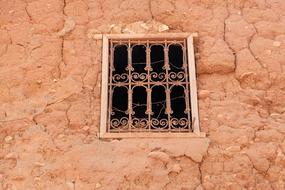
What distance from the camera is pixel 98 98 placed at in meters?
5.47

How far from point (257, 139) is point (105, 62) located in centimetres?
165

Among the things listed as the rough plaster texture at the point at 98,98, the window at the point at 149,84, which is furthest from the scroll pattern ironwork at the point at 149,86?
the rough plaster texture at the point at 98,98

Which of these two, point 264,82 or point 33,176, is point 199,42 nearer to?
point 264,82

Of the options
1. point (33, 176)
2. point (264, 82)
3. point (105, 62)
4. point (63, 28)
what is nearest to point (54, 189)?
point (33, 176)

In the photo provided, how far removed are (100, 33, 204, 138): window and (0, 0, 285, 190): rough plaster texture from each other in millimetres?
101

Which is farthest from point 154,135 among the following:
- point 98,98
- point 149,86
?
point 98,98

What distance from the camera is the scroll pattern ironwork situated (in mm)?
5340

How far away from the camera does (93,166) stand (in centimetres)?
501

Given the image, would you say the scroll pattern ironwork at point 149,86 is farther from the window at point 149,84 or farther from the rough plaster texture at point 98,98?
the rough plaster texture at point 98,98

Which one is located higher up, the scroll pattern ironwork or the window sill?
the scroll pattern ironwork

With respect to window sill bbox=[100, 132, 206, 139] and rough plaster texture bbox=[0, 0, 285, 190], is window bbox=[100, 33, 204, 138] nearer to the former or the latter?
window sill bbox=[100, 132, 206, 139]

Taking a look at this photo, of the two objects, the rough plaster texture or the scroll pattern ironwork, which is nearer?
the rough plaster texture

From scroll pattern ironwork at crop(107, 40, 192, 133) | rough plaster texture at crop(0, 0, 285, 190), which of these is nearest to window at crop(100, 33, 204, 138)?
scroll pattern ironwork at crop(107, 40, 192, 133)

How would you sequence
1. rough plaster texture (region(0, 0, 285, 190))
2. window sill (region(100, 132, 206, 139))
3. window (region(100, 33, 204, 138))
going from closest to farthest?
rough plaster texture (region(0, 0, 285, 190))
window sill (region(100, 132, 206, 139))
window (region(100, 33, 204, 138))
